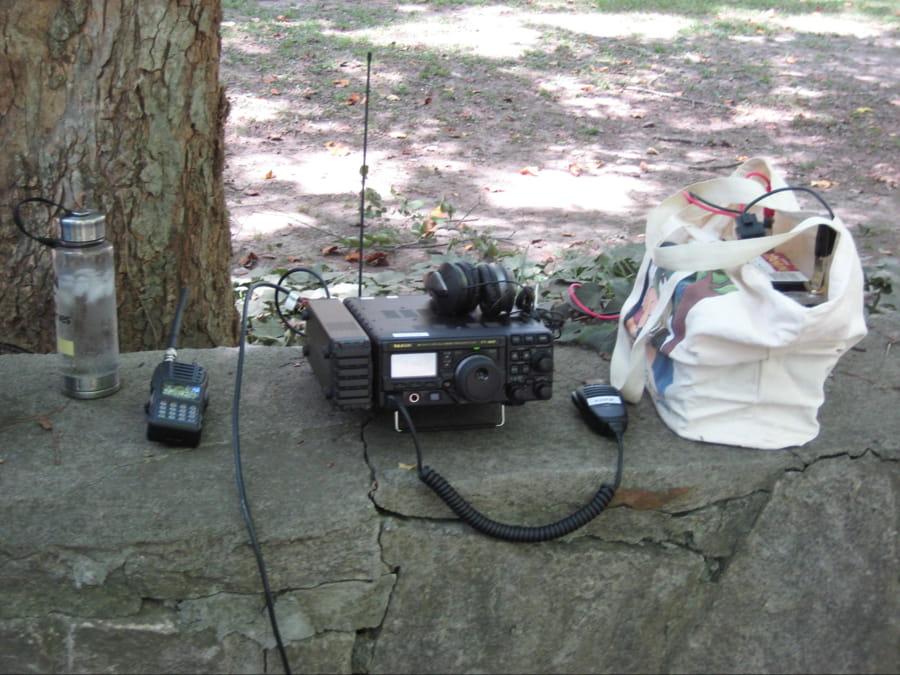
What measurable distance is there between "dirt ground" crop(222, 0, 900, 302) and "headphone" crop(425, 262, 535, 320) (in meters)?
2.14

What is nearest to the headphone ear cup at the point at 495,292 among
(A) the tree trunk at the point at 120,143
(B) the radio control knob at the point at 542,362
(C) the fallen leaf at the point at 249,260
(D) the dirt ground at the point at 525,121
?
(B) the radio control knob at the point at 542,362

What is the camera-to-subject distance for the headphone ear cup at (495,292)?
223 centimetres

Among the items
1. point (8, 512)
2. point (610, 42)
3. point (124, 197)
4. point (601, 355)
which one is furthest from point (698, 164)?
point (8, 512)

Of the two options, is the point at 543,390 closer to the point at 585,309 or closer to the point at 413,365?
the point at 413,365

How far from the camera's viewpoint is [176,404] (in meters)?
2.30

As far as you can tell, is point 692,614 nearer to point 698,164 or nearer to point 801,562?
point 801,562

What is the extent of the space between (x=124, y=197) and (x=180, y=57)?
1.44ft

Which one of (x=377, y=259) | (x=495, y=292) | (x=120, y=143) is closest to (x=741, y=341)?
(x=495, y=292)

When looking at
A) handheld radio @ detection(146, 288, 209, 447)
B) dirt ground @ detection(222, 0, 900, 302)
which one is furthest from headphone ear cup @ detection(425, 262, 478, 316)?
dirt ground @ detection(222, 0, 900, 302)

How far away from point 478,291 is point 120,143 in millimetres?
1299

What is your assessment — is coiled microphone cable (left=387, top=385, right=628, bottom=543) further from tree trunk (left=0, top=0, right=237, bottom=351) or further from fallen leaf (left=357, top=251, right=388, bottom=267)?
fallen leaf (left=357, top=251, right=388, bottom=267)

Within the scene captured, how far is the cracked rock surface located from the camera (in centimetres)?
204

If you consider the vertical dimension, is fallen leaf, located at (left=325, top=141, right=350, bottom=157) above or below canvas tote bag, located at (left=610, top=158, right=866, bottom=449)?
below

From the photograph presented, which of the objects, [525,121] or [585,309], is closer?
[585,309]
